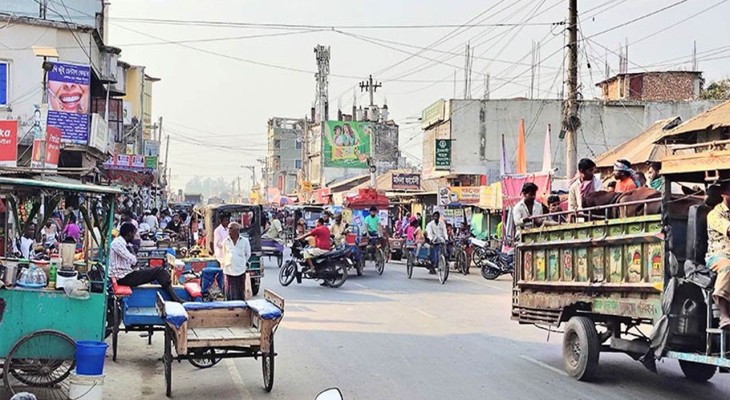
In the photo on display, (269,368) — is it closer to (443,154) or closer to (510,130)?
(443,154)

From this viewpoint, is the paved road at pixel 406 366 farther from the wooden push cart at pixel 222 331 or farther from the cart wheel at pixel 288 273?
the cart wheel at pixel 288 273

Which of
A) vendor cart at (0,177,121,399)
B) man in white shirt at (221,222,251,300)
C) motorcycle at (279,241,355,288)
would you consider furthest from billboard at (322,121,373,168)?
vendor cart at (0,177,121,399)

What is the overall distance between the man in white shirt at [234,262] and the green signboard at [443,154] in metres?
33.2

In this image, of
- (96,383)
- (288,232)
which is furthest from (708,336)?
(288,232)

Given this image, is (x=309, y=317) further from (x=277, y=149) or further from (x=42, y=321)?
(x=277, y=149)

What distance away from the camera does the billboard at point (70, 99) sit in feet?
78.1

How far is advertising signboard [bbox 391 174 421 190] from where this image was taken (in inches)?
1734

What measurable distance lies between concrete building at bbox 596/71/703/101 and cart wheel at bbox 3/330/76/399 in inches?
1699

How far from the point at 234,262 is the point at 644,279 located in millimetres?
6799

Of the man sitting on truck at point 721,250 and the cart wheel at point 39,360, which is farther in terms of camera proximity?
the cart wheel at point 39,360

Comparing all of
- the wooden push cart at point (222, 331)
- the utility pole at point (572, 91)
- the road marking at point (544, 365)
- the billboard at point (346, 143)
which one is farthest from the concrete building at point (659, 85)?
the wooden push cart at point (222, 331)

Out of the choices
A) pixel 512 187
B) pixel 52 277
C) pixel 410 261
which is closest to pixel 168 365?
pixel 52 277

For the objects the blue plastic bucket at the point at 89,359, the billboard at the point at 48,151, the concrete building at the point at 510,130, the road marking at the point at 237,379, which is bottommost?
the road marking at the point at 237,379

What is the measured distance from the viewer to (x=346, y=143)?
227 feet
